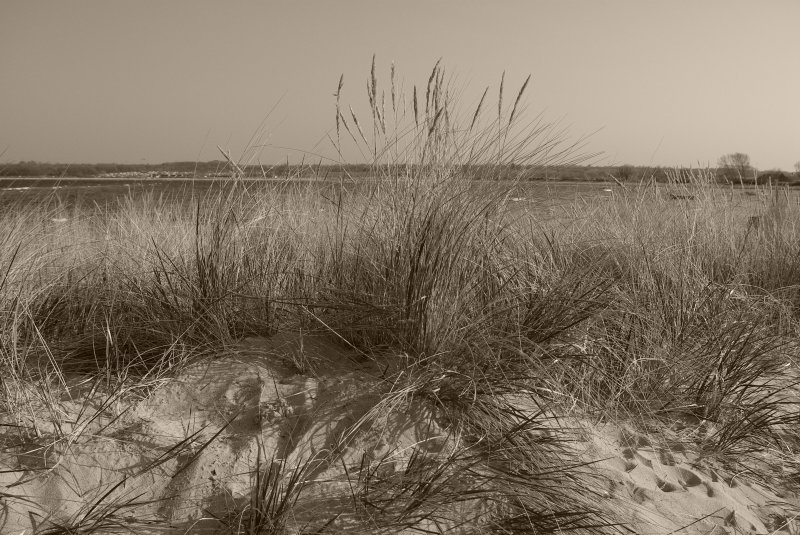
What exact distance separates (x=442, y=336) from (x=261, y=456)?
2.60 ft

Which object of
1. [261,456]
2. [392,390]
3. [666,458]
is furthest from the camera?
[666,458]

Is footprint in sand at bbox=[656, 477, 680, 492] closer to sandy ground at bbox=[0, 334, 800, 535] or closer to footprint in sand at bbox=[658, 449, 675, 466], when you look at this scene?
sandy ground at bbox=[0, 334, 800, 535]

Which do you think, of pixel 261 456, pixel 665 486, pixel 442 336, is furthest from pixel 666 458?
pixel 261 456

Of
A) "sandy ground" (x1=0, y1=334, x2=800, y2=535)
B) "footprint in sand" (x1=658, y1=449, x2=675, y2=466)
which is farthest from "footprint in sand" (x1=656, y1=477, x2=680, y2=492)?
"footprint in sand" (x1=658, y1=449, x2=675, y2=466)

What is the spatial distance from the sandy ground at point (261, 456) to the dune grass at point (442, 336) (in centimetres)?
6

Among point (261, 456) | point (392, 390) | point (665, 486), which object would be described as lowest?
point (665, 486)

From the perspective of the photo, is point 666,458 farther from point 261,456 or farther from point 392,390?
point 261,456

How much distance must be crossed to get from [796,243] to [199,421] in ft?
14.5

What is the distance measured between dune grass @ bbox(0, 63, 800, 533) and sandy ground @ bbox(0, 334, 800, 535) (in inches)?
2.2

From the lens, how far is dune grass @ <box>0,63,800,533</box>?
6.46 ft

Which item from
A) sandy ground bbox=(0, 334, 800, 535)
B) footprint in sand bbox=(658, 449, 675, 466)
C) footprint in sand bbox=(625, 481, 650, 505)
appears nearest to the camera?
sandy ground bbox=(0, 334, 800, 535)

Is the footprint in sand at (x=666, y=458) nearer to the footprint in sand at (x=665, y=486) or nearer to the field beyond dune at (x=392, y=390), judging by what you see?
the field beyond dune at (x=392, y=390)

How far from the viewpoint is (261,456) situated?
2.07 meters

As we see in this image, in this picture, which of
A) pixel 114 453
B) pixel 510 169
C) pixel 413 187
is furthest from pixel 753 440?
pixel 114 453
